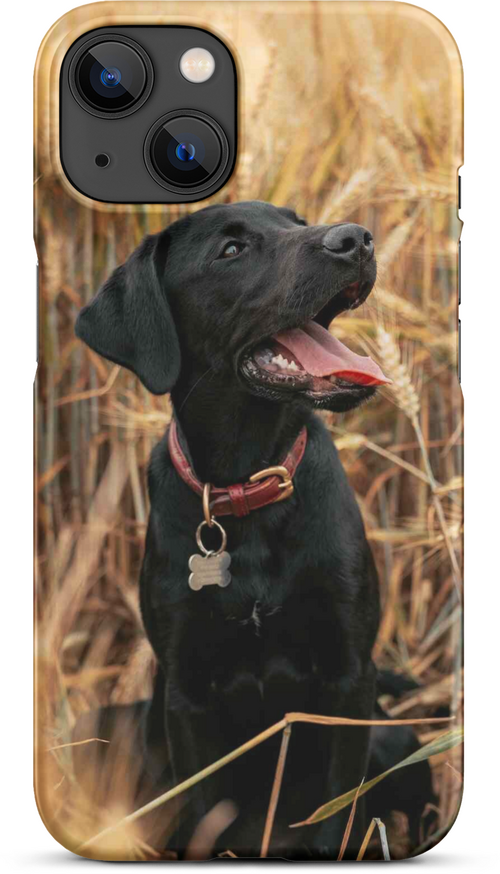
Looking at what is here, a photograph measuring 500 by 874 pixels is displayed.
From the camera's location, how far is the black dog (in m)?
3.40

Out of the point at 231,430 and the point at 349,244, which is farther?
the point at 231,430

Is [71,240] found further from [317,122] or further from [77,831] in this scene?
[77,831]

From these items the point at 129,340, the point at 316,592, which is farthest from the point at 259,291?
the point at 316,592

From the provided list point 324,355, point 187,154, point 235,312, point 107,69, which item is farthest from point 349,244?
point 107,69

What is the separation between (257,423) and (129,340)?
1.55ft

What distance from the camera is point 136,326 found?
342 centimetres

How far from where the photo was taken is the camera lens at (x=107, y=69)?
11.2 ft

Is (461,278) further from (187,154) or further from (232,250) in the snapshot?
(187,154)

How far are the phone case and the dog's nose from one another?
22cm

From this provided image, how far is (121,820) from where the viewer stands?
345 centimetres

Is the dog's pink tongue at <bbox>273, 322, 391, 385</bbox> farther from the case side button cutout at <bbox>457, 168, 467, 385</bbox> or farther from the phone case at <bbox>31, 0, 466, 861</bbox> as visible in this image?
the case side button cutout at <bbox>457, 168, 467, 385</bbox>

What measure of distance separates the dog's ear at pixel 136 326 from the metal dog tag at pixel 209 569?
1.68 ft

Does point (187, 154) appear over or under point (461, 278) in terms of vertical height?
over

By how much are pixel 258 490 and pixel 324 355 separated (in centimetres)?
47
